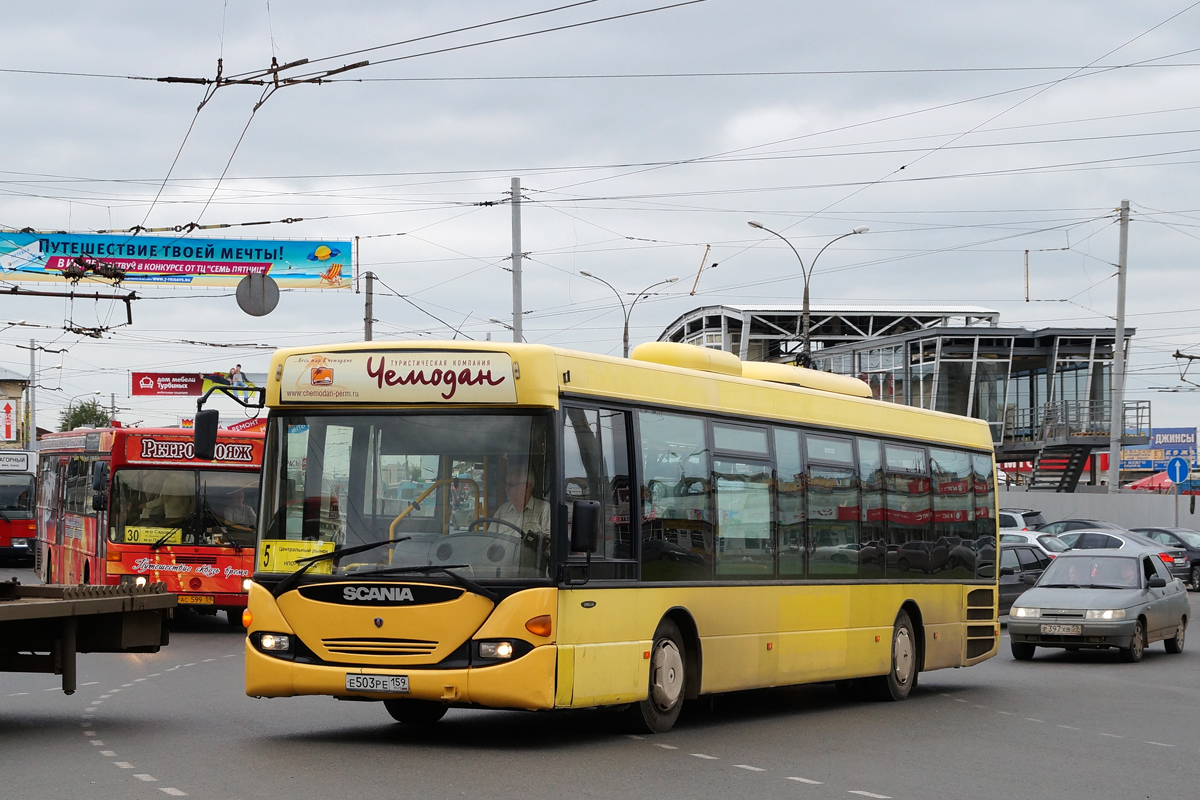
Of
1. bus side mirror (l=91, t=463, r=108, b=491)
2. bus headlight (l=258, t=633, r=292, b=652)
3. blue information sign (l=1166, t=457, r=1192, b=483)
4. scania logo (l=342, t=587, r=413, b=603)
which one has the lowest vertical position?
bus headlight (l=258, t=633, r=292, b=652)

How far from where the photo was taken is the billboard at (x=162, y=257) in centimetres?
3281

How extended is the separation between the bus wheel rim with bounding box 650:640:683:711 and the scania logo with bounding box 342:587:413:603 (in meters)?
2.10

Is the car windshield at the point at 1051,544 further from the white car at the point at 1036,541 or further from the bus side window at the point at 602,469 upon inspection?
the bus side window at the point at 602,469

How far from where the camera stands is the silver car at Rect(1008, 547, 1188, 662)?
68.6 ft

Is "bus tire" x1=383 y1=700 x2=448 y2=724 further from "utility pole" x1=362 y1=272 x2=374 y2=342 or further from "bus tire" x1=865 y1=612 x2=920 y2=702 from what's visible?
"utility pole" x1=362 y1=272 x2=374 y2=342

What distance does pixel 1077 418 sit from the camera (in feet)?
193

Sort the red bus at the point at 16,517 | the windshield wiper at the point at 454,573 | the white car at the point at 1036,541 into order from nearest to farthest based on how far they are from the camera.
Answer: the windshield wiper at the point at 454,573 < the white car at the point at 1036,541 < the red bus at the point at 16,517

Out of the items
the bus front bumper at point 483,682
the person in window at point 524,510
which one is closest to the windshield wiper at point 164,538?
the bus front bumper at point 483,682

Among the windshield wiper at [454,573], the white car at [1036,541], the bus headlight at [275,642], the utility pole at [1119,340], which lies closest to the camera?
the windshield wiper at [454,573]

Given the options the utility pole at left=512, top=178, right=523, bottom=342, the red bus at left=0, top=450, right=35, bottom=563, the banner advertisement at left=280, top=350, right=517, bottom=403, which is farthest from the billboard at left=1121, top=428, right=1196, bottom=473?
the banner advertisement at left=280, top=350, right=517, bottom=403

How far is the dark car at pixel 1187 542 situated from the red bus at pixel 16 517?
3060 cm

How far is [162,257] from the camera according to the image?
33.4m

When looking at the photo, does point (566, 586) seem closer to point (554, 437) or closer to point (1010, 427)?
point (554, 437)

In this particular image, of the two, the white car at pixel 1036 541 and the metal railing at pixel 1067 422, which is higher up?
the metal railing at pixel 1067 422
